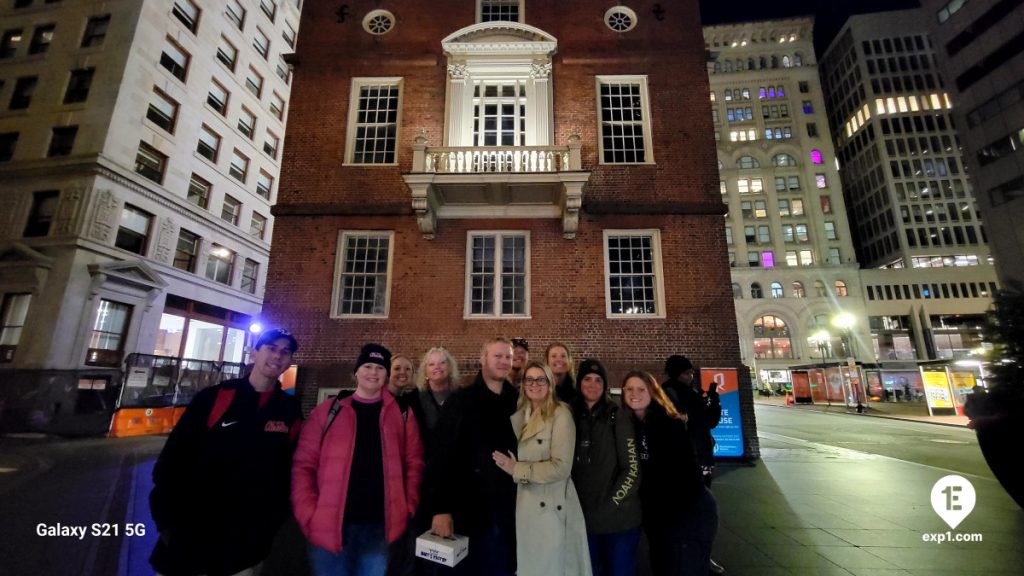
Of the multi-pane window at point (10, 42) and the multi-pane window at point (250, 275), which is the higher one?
the multi-pane window at point (10, 42)

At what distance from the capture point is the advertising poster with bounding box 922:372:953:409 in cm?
2220

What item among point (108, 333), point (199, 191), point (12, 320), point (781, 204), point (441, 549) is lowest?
point (441, 549)

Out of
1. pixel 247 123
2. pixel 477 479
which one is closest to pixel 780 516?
pixel 477 479

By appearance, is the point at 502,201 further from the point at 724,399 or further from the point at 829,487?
the point at 829,487

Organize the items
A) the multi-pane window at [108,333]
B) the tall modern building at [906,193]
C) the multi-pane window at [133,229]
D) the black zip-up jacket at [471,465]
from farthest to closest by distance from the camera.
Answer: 1. the tall modern building at [906,193]
2. the multi-pane window at [133,229]
3. the multi-pane window at [108,333]
4. the black zip-up jacket at [471,465]

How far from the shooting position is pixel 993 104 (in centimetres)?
2873

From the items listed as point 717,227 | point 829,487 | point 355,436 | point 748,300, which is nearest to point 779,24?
point 748,300

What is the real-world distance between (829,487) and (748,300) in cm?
5429

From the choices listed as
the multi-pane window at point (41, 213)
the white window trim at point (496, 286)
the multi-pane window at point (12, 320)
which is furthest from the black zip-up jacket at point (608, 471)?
the multi-pane window at point (41, 213)

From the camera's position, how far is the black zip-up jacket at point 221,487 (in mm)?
2520

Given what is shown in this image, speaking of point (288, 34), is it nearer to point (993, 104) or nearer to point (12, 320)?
point (12, 320)

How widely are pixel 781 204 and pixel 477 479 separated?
69.0 meters

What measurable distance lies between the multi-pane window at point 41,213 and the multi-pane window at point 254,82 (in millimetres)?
13051

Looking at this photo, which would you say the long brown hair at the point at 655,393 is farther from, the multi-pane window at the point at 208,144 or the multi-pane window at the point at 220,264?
the multi-pane window at the point at 208,144
